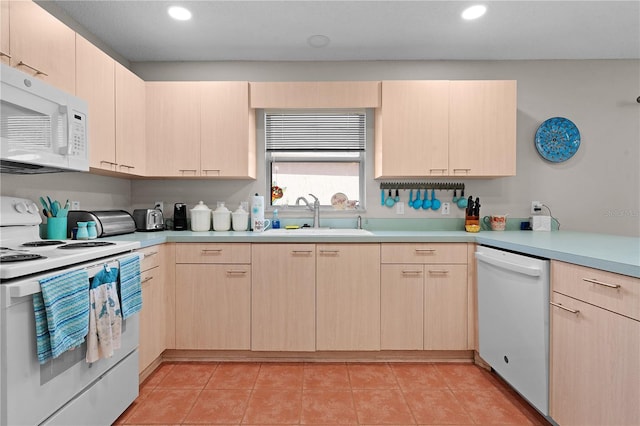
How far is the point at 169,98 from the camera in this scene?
8.80 ft

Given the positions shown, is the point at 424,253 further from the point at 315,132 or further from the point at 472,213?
the point at 315,132

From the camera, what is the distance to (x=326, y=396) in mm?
1966

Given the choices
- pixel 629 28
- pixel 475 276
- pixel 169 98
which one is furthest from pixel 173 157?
pixel 629 28

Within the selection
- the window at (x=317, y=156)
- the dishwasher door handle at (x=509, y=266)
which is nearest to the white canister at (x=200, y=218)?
the window at (x=317, y=156)

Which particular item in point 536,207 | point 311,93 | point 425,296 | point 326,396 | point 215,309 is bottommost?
point 326,396

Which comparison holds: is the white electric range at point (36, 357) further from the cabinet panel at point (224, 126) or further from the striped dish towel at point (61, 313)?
the cabinet panel at point (224, 126)

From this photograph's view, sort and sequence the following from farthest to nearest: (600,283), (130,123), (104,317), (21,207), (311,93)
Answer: (311,93)
(130,123)
(21,207)
(104,317)
(600,283)

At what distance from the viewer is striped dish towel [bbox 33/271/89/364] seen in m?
1.20

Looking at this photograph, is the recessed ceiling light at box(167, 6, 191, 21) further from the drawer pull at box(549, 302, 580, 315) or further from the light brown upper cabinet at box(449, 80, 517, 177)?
the drawer pull at box(549, 302, 580, 315)

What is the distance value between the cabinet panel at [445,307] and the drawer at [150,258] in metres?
1.92

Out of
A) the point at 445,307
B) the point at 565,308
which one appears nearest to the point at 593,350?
the point at 565,308

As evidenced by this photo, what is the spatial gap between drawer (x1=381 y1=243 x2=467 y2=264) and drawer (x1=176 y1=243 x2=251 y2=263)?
104cm

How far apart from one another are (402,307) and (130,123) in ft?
8.21

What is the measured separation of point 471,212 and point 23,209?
10.3 ft
